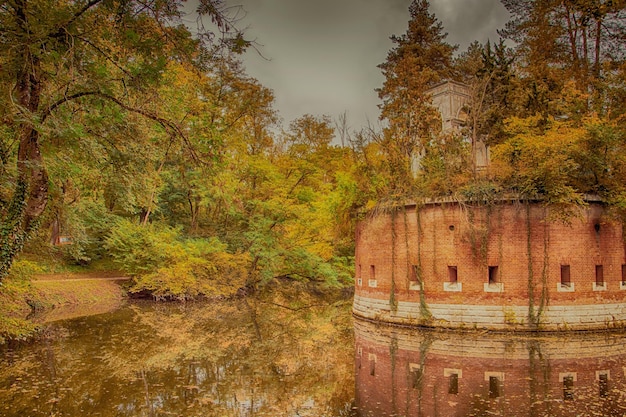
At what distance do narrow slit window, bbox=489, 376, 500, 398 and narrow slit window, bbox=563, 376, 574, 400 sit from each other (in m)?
1.13

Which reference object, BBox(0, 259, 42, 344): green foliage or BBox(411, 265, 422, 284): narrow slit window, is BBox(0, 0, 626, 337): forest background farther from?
BBox(411, 265, 422, 284): narrow slit window

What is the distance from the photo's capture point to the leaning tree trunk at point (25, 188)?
23.2 feet

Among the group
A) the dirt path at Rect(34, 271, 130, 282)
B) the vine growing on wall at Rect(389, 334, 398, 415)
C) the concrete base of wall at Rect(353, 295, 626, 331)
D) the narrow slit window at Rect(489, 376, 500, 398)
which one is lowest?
the vine growing on wall at Rect(389, 334, 398, 415)

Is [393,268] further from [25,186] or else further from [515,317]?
[25,186]

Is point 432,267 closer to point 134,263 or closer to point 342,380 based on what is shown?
point 342,380

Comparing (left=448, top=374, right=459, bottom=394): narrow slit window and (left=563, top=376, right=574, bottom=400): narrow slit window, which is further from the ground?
(left=563, top=376, right=574, bottom=400): narrow slit window

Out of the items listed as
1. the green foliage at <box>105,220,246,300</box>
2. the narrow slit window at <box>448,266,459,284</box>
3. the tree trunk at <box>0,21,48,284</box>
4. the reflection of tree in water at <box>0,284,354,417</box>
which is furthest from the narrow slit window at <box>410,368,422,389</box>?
the green foliage at <box>105,220,246,300</box>

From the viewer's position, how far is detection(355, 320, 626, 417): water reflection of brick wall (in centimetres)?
838

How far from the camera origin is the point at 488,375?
10.4 meters

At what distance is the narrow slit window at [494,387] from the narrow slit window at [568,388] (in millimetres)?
1133

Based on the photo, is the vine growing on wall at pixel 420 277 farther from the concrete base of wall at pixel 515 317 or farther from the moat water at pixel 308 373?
the moat water at pixel 308 373

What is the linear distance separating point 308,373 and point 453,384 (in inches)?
117

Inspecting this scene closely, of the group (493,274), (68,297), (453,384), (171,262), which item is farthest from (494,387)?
(68,297)

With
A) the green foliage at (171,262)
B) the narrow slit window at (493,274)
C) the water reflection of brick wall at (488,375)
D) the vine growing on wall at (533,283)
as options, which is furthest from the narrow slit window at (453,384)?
the green foliage at (171,262)
